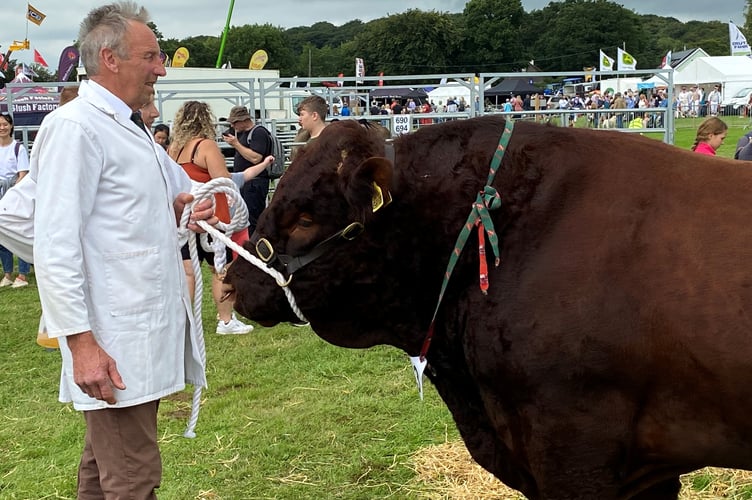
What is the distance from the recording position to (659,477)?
2.42 metres

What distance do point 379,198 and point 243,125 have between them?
21.2 feet

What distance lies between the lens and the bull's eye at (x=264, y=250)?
2613mm

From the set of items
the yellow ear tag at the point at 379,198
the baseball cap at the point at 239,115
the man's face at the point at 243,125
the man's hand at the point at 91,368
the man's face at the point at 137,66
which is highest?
the man's face at the point at 137,66

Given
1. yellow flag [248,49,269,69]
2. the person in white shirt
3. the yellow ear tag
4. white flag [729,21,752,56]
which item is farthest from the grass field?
white flag [729,21,752,56]

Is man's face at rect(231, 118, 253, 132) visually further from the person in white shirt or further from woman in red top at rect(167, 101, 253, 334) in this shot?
the person in white shirt

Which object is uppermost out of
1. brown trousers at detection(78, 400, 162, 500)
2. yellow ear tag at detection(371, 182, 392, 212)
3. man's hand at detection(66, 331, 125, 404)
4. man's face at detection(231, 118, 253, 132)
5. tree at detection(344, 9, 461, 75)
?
tree at detection(344, 9, 461, 75)

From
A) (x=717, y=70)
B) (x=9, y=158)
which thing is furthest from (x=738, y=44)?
(x=9, y=158)

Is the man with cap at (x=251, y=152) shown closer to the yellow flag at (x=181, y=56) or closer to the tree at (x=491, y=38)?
the yellow flag at (x=181, y=56)

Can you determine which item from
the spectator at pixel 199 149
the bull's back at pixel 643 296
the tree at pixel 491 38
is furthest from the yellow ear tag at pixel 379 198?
the tree at pixel 491 38

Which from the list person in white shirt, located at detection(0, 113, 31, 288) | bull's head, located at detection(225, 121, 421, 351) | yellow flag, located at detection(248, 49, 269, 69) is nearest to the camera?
bull's head, located at detection(225, 121, 421, 351)

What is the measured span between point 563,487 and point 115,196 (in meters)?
1.77

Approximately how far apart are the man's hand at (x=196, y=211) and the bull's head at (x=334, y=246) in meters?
0.40

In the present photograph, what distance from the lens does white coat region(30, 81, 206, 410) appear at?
7.73ft

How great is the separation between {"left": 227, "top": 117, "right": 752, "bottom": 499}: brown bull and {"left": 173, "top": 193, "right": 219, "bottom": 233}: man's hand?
42cm
